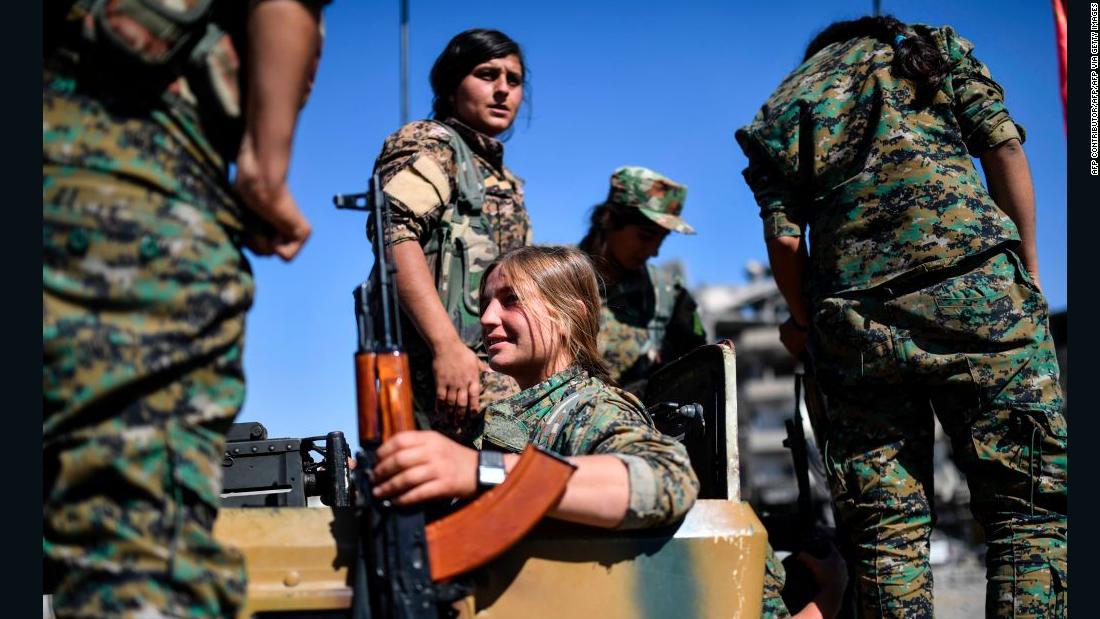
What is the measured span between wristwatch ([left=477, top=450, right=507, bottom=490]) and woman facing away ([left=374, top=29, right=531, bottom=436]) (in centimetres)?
94

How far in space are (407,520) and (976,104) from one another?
7.73ft

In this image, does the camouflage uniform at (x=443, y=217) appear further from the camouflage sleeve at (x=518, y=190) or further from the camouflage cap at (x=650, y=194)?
the camouflage cap at (x=650, y=194)

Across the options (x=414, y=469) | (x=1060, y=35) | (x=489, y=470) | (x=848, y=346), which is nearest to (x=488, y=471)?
(x=489, y=470)

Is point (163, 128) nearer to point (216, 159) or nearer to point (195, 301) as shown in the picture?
point (216, 159)

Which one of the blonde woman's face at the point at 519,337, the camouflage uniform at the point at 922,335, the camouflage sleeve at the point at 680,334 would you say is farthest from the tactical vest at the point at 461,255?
the camouflage sleeve at the point at 680,334

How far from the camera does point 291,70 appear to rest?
5.88 ft

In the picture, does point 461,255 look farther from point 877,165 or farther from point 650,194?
point 650,194

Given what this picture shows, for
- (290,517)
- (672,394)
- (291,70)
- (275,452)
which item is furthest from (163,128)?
(672,394)

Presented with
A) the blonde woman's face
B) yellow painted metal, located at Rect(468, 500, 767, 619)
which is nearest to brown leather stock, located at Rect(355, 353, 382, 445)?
yellow painted metal, located at Rect(468, 500, 767, 619)

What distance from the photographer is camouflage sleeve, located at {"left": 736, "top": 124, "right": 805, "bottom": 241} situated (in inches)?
135

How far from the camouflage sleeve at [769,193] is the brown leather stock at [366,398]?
→ 1842 mm

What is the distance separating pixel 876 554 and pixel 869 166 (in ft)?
3.94

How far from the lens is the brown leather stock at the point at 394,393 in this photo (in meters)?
1.98

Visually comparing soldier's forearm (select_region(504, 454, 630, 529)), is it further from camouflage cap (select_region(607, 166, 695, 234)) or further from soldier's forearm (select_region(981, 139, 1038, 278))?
camouflage cap (select_region(607, 166, 695, 234))
